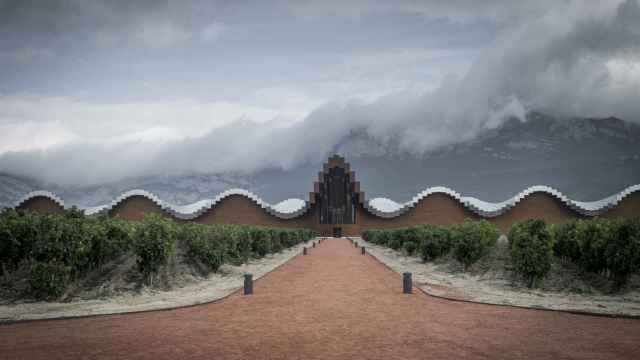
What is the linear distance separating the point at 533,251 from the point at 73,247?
556 inches

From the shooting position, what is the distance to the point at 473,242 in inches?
866

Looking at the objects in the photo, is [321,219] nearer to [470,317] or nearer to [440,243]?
[440,243]

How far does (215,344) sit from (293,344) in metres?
1.31

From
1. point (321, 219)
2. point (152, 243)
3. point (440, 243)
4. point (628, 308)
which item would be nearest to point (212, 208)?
point (321, 219)

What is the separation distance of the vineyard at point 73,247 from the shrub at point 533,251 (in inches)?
441

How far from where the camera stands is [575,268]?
18.8 metres

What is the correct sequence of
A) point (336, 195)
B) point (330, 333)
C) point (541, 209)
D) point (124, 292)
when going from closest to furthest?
point (330, 333)
point (124, 292)
point (541, 209)
point (336, 195)

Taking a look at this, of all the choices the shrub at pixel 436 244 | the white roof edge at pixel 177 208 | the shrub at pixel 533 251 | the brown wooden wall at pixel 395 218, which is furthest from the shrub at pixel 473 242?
the white roof edge at pixel 177 208

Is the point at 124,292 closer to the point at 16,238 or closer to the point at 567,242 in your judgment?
the point at 16,238

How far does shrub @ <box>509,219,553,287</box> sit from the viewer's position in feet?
54.4

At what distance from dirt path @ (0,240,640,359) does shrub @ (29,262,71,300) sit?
341 centimetres

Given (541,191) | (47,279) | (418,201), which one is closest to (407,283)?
(47,279)

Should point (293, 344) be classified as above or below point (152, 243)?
below

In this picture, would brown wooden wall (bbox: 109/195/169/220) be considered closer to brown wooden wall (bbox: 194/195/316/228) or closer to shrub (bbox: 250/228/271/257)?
brown wooden wall (bbox: 194/195/316/228)
